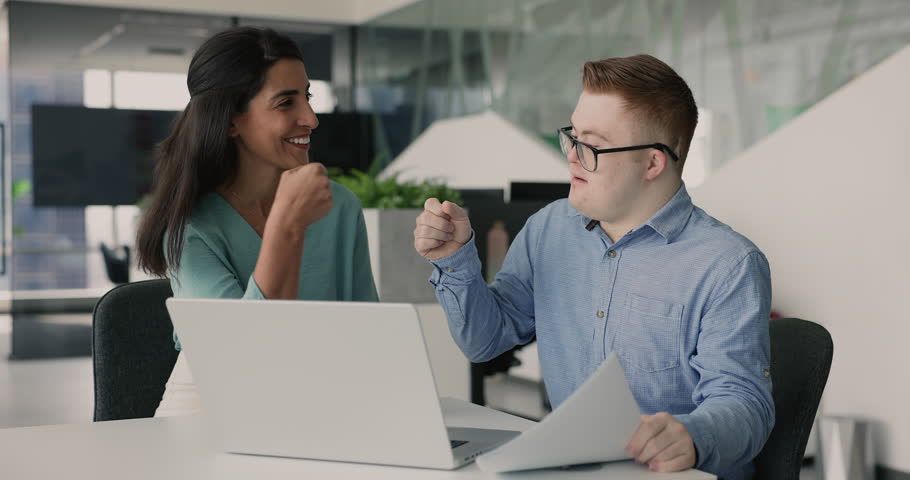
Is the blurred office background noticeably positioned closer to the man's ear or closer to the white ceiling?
the white ceiling

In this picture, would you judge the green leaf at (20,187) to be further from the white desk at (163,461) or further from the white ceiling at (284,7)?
the white desk at (163,461)

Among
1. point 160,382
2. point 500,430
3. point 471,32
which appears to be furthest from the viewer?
point 471,32

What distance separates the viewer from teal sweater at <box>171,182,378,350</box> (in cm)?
178

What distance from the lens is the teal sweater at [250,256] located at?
178 centimetres

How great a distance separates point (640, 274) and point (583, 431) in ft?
1.68

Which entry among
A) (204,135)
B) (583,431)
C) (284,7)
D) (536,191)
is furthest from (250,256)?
(284,7)

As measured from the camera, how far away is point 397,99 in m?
7.82

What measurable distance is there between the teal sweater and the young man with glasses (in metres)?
0.34

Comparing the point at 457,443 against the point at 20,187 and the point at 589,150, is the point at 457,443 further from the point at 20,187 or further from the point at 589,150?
the point at 20,187

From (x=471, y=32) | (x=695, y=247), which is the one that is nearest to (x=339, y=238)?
(x=695, y=247)

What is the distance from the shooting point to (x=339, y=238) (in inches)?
78.5

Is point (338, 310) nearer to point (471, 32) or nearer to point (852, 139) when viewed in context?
point (852, 139)

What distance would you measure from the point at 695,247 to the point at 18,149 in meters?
6.44

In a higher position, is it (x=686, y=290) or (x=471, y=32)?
(x=471, y=32)
